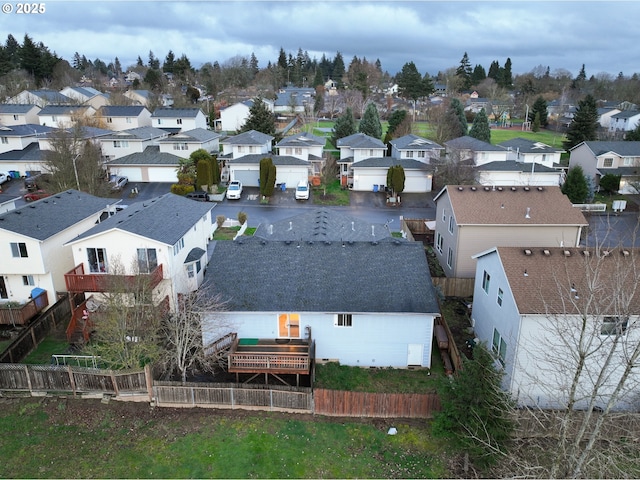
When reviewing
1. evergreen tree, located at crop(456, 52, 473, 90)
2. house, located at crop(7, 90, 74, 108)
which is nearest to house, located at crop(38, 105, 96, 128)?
house, located at crop(7, 90, 74, 108)

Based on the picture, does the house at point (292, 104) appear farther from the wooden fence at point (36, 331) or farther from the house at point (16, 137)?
the wooden fence at point (36, 331)

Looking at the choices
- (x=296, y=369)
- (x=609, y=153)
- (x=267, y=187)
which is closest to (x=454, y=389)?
(x=296, y=369)

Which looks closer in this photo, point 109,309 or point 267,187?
point 109,309

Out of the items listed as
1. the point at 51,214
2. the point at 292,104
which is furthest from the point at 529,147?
the point at 292,104

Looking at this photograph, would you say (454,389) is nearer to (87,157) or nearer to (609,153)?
(87,157)

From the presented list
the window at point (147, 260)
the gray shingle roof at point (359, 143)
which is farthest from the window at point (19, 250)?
the gray shingle roof at point (359, 143)
